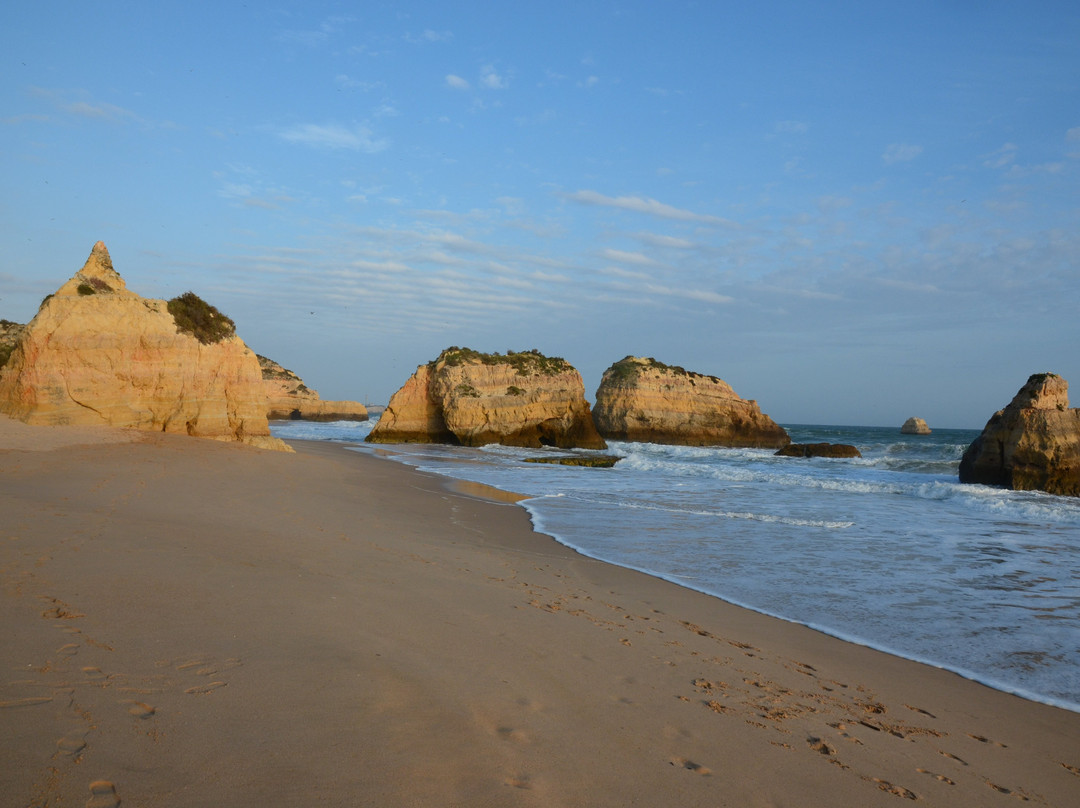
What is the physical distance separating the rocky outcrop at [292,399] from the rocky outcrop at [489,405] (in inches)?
1491

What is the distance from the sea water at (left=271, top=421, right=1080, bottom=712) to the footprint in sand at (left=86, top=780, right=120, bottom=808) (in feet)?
18.9

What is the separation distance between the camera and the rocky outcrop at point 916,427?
269 ft

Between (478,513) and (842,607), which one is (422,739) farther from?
(478,513)

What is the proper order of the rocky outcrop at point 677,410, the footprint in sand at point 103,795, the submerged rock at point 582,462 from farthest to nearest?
1. the rocky outcrop at point 677,410
2. the submerged rock at point 582,462
3. the footprint in sand at point 103,795

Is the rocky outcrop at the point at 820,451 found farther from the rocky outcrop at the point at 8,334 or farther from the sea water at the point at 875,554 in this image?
the rocky outcrop at the point at 8,334

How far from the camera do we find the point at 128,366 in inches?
627

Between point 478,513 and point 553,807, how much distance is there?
32.1 ft

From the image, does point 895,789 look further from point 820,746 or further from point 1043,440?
point 1043,440

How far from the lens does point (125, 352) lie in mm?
15852

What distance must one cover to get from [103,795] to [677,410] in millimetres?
46248

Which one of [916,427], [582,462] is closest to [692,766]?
[582,462]

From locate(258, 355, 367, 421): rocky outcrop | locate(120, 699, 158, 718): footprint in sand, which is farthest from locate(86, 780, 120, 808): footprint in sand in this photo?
locate(258, 355, 367, 421): rocky outcrop

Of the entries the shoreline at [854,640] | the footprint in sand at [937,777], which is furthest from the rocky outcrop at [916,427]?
the footprint in sand at [937,777]

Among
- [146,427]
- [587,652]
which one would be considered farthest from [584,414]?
[587,652]
